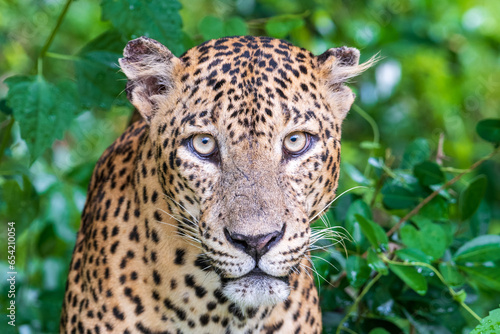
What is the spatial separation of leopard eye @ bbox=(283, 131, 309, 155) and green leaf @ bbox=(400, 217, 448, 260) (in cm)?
131

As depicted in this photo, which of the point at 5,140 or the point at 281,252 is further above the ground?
the point at 5,140

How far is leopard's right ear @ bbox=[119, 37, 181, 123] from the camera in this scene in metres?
3.72

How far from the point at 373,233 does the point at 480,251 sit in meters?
0.77

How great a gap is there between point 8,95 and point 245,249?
204cm

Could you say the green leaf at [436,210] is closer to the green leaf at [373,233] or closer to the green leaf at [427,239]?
the green leaf at [427,239]

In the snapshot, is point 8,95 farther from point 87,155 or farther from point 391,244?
point 87,155

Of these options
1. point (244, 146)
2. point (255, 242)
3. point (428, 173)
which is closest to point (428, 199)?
point (428, 173)

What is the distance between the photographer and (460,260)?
4512 mm

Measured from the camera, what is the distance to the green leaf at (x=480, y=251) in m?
4.46

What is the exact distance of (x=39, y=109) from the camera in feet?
14.2

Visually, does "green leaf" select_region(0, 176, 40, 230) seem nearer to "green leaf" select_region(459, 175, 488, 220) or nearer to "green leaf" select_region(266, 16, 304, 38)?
"green leaf" select_region(266, 16, 304, 38)

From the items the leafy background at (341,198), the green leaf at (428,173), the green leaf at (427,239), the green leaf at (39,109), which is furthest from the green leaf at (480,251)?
the green leaf at (39,109)

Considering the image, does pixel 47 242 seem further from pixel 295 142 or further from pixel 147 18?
pixel 295 142

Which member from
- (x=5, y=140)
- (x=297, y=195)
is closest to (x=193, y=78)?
(x=297, y=195)
